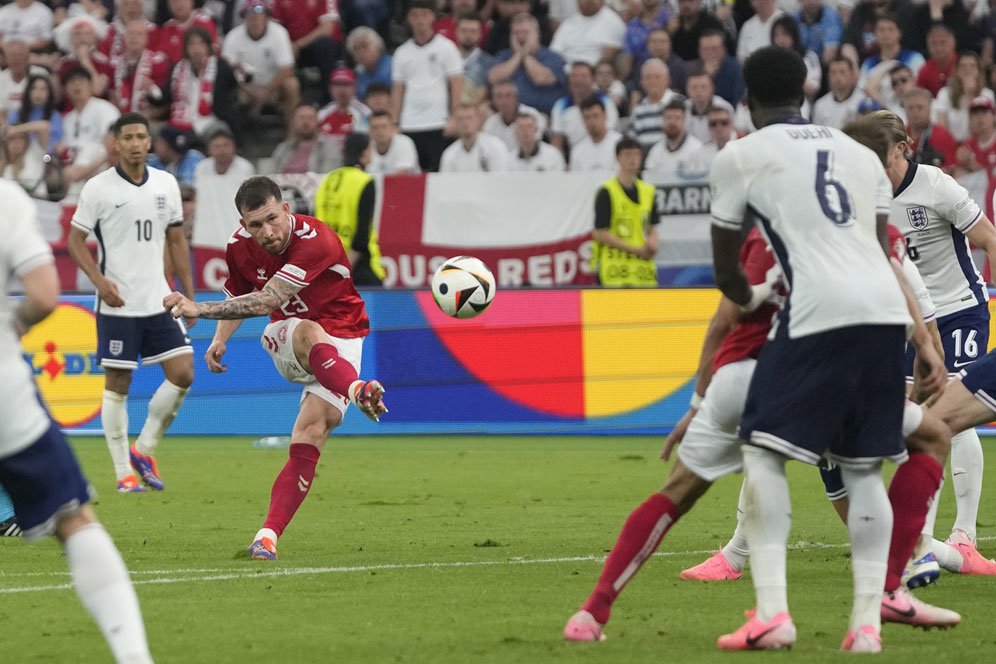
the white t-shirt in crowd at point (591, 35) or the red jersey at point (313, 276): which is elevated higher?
the white t-shirt in crowd at point (591, 35)

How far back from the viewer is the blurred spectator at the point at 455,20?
2138 centimetres

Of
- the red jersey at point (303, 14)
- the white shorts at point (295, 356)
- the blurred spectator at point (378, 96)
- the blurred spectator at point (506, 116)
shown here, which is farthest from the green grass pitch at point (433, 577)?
the red jersey at point (303, 14)

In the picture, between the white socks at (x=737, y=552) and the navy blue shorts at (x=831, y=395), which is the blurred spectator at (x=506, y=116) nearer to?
the white socks at (x=737, y=552)

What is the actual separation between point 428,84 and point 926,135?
6163 millimetres

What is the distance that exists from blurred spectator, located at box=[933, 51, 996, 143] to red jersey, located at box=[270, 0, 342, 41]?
810 centimetres

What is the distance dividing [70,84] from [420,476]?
956 cm

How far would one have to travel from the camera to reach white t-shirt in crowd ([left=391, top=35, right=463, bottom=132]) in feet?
66.9

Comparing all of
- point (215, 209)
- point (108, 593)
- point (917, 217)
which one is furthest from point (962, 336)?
point (215, 209)

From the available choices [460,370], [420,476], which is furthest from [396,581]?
[460,370]

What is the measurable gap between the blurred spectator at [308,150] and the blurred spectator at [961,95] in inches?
268

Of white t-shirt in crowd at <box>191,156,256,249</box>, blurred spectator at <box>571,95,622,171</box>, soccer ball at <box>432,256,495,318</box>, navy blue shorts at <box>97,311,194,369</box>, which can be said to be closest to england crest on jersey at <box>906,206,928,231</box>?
soccer ball at <box>432,256,495,318</box>

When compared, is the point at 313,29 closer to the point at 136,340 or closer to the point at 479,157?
the point at 479,157

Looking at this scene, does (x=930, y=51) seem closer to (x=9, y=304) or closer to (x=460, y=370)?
(x=460, y=370)

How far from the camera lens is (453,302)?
32.4ft
